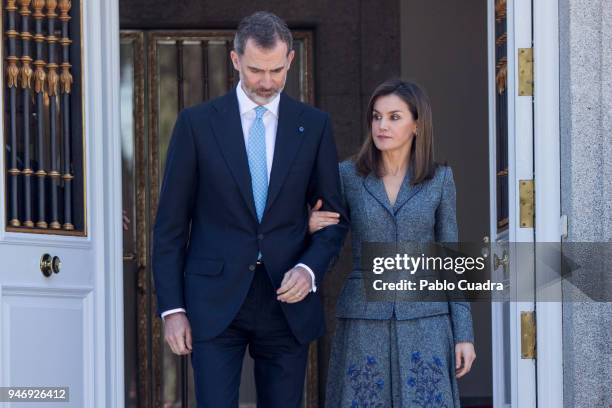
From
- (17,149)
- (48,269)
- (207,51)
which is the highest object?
(207,51)

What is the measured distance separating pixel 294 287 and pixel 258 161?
490 millimetres

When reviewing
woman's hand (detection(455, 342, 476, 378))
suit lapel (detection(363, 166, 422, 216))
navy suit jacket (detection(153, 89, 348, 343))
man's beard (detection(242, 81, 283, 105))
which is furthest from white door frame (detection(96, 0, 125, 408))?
woman's hand (detection(455, 342, 476, 378))

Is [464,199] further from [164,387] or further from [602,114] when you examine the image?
[602,114]

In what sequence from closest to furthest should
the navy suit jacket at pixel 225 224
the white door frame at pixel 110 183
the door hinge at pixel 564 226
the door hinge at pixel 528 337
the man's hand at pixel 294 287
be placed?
1. the man's hand at pixel 294 287
2. the navy suit jacket at pixel 225 224
3. the door hinge at pixel 564 226
4. the door hinge at pixel 528 337
5. the white door frame at pixel 110 183

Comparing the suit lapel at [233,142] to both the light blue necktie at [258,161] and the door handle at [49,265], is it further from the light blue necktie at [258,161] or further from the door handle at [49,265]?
the door handle at [49,265]

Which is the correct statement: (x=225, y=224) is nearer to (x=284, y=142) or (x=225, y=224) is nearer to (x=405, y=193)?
(x=284, y=142)

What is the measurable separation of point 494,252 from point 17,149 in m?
2.01

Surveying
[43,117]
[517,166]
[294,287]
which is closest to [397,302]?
[294,287]

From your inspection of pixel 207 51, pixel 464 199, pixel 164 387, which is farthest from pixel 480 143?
pixel 164 387

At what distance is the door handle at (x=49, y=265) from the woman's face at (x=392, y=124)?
143cm

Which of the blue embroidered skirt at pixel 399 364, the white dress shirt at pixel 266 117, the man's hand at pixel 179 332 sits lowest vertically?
the blue embroidered skirt at pixel 399 364

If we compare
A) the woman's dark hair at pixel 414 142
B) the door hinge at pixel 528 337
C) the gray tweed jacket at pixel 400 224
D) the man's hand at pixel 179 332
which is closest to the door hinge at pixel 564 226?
the door hinge at pixel 528 337

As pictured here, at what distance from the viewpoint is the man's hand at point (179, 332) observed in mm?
4137

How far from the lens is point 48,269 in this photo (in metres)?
5.03
